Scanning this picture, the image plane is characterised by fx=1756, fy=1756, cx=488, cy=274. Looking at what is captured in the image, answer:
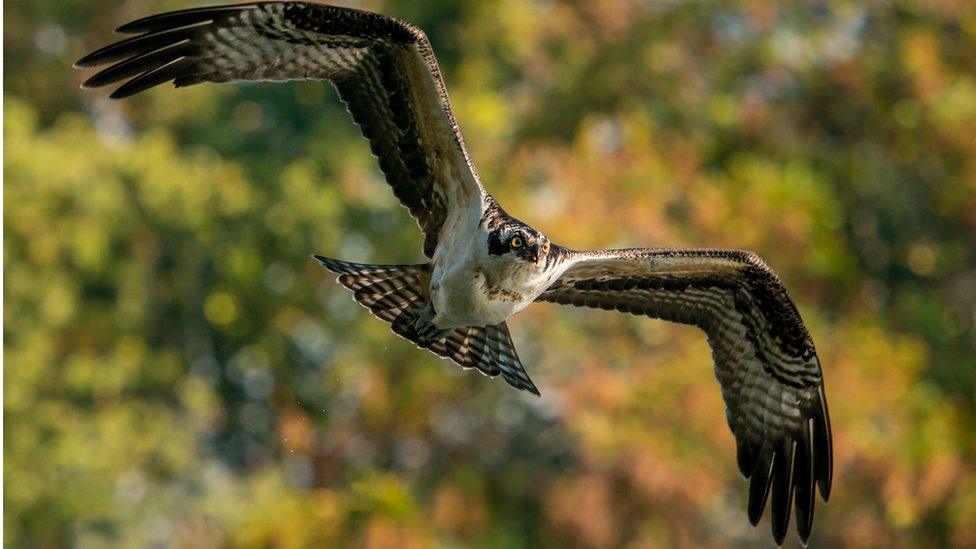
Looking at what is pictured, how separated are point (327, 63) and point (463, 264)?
1208mm

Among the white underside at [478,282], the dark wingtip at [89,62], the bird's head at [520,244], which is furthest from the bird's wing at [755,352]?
the dark wingtip at [89,62]

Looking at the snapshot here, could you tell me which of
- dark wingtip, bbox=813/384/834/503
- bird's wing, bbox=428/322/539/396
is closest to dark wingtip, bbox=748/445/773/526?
dark wingtip, bbox=813/384/834/503

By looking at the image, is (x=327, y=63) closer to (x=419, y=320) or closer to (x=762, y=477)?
(x=419, y=320)

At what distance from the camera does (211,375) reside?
90.9ft

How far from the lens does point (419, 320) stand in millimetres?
8883

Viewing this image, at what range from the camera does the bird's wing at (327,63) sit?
8250mm

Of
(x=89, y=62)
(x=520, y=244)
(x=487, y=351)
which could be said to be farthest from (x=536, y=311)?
(x=89, y=62)

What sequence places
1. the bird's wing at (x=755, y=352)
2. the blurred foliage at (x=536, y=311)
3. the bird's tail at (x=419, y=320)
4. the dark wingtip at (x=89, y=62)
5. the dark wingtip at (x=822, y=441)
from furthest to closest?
1. the blurred foliage at (x=536, y=311)
2. the dark wingtip at (x=822, y=441)
3. the bird's wing at (x=755, y=352)
4. the bird's tail at (x=419, y=320)
5. the dark wingtip at (x=89, y=62)

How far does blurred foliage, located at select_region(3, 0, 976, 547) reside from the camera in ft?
73.6

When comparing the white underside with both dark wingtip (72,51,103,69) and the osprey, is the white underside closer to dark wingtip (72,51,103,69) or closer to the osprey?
the osprey

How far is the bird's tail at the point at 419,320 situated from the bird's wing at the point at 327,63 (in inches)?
22.6

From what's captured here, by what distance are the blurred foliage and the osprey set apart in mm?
12350

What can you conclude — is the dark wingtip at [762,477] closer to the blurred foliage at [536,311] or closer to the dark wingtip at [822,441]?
the dark wingtip at [822,441]

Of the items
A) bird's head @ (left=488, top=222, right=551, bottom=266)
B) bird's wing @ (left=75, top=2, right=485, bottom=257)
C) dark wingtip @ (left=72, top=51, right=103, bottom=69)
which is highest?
bird's wing @ (left=75, top=2, right=485, bottom=257)
